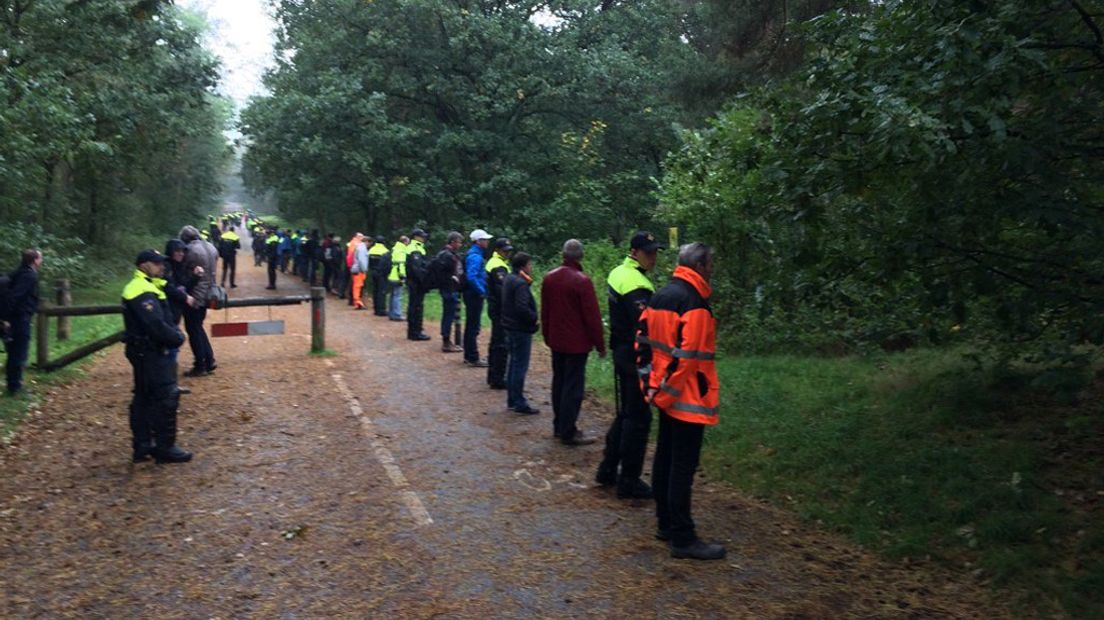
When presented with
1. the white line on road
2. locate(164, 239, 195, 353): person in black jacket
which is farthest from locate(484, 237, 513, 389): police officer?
locate(164, 239, 195, 353): person in black jacket

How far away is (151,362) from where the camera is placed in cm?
824

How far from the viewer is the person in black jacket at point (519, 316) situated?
32.8 feet

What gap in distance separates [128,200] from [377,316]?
70.8ft

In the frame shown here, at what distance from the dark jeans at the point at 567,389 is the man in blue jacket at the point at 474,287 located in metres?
3.76

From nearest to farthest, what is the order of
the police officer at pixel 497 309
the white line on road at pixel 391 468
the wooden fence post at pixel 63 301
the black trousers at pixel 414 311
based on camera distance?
1. the white line on road at pixel 391 468
2. the police officer at pixel 497 309
3. the wooden fence post at pixel 63 301
4. the black trousers at pixel 414 311

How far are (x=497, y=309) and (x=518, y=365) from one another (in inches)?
52.1

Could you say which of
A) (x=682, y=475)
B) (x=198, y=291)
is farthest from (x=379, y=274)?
(x=682, y=475)

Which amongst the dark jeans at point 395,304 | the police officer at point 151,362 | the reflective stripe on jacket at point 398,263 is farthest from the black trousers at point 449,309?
the police officer at point 151,362

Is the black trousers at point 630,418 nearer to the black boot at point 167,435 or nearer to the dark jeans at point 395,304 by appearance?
the black boot at point 167,435

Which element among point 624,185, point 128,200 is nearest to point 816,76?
point 624,185

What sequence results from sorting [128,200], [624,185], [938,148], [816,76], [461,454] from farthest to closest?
[128,200] → [624,185] → [461,454] → [816,76] → [938,148]

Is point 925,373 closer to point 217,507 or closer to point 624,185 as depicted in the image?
point 217,507

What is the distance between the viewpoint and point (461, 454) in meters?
8.66

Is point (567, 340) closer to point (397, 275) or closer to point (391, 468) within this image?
point (391, 468)
